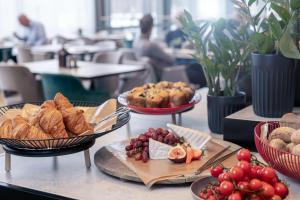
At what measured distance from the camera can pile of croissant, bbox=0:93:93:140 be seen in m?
1.26

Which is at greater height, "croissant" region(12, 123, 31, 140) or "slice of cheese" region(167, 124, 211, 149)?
"croissant" region(12, 123, 31, 140)

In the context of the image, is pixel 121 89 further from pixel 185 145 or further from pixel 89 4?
pixel 89 4

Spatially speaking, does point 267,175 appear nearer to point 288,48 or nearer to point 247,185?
point 247,185

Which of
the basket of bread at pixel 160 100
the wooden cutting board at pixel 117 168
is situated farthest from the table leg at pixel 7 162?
the basket of bread at pixel 160 100

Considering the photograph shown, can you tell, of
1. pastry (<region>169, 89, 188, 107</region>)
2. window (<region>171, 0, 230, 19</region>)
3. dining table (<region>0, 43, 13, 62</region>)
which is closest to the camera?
pastry (<region>169, 89, 188, 107</region>)

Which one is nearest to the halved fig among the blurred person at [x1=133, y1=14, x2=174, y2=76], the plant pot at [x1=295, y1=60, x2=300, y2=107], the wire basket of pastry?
the wire basket of pastry

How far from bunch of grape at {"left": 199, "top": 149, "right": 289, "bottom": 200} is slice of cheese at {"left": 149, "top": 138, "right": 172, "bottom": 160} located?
0.31 meters

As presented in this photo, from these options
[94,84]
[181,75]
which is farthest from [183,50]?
[94,84]

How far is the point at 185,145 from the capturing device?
134cm

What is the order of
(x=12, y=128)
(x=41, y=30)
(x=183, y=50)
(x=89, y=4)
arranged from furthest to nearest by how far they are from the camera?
(x=89, y=4)
(x=41, y=30)
(x=183, y=50)
(x=12, y=128)

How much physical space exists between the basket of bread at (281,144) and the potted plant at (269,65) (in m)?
0.20

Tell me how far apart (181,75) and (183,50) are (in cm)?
77

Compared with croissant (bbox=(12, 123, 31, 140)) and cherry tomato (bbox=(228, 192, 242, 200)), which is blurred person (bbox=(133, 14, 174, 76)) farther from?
cherry tomato (bbox=(228, 192, 242, 200))

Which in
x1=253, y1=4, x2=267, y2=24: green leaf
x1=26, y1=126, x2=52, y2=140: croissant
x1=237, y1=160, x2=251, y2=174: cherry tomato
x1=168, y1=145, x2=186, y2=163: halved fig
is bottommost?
x1=168, y1=145, x2=186, y2=163: halved fig
